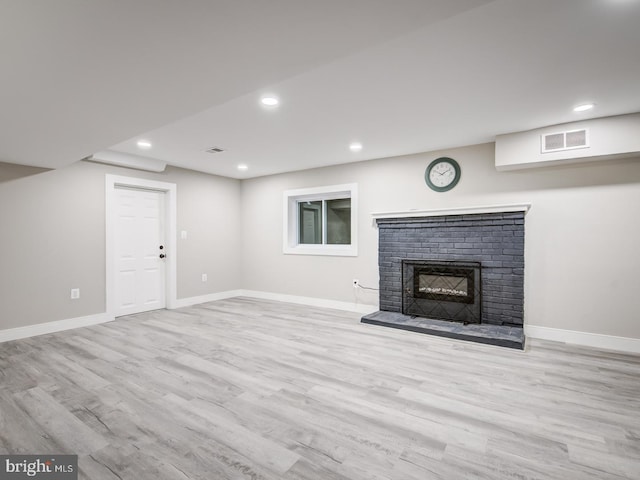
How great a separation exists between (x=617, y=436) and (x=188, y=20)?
315cm

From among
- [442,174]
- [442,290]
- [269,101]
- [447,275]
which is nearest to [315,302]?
[442,290]

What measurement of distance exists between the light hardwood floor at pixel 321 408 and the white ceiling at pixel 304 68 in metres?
2.04

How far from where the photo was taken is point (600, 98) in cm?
278

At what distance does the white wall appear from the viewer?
340 centimetres

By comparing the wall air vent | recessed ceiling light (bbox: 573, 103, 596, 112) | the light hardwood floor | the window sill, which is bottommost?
the light hardwood floor

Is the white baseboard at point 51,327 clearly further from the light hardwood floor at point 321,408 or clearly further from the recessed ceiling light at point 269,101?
the recessed ceiling light at point 269,101

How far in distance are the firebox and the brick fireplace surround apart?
0.08 metres

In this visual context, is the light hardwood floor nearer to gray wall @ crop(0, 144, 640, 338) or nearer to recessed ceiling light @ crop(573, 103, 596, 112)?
gray wall @ crop(0, 144, 640, 338)

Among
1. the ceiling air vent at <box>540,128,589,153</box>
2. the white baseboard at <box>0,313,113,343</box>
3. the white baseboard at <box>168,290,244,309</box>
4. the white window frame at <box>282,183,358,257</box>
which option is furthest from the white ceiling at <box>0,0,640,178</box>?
the white baseboard at <box>168,290,244,309</box>

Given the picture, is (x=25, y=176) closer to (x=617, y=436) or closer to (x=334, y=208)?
(x=334, y=208)

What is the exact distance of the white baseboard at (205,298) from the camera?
550 centimetres

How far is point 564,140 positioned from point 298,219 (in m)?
4.09

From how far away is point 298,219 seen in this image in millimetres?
6137

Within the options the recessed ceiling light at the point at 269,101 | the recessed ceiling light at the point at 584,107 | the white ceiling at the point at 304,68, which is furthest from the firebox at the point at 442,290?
the recessed ceiling light at the point at 269,101
